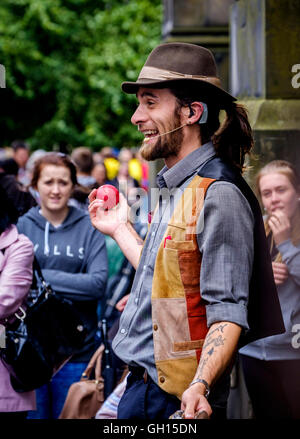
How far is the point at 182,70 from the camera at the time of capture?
3.24m

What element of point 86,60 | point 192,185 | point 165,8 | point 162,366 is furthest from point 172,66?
point 86,60

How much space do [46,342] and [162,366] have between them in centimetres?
202

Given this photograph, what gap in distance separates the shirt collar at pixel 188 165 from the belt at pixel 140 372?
2.39ft

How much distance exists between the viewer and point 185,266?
119 inches

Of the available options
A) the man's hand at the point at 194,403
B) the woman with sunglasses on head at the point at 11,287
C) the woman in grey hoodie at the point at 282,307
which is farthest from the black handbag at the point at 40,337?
the man's hand at the point at 194,403

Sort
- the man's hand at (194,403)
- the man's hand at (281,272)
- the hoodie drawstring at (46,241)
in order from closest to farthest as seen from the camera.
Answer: the man's hand at (194,403)
the man's hand at (281,272)
the hoodie drawstring at (46,241)

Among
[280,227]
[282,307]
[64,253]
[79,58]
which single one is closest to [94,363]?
[64,253]

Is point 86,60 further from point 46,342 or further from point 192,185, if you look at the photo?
point 192,185

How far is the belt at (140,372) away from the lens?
3.19 metres

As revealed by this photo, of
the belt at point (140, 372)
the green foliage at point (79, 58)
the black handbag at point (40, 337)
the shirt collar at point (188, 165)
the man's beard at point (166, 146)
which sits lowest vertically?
the black handbag at point (40, 337)

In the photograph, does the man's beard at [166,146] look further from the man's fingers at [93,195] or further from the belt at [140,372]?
the belt at [140,372]

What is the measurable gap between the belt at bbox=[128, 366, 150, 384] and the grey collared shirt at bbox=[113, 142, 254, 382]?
0.03 m

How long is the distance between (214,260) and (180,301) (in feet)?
0.76

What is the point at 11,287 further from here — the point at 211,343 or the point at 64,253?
the point at 211,343
